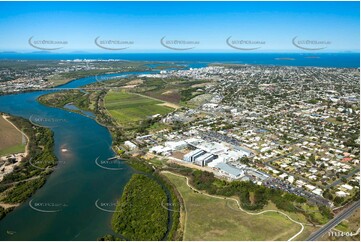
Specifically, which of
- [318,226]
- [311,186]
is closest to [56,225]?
[318,226]

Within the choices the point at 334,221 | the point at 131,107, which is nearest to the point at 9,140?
the point at 131,107

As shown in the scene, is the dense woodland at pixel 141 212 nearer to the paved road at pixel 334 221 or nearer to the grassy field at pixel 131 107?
the paved road at pixel 334 221

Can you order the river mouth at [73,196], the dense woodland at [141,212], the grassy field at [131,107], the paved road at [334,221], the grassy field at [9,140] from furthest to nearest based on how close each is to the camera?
the grassy field at [131,107] < the grassy field at [9,140] < the river mouth at [73,196] < the dense woodland at [141,212] < the paved road at [334,221]

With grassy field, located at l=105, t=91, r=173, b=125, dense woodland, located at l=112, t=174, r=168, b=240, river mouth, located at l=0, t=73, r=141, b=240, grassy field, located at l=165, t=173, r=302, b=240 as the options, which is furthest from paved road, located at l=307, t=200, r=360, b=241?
grassy field, located at l=105, t=91, r=173, b=125

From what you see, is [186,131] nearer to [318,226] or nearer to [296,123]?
[296,123]

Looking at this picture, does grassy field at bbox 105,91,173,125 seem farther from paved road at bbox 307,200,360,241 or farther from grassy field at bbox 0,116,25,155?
paved road at bbox 307,200,360,241

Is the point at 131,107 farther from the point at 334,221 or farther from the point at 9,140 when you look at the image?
the point at 334,221

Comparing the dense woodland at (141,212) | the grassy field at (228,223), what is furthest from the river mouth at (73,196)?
the grassy field at (228,223)
